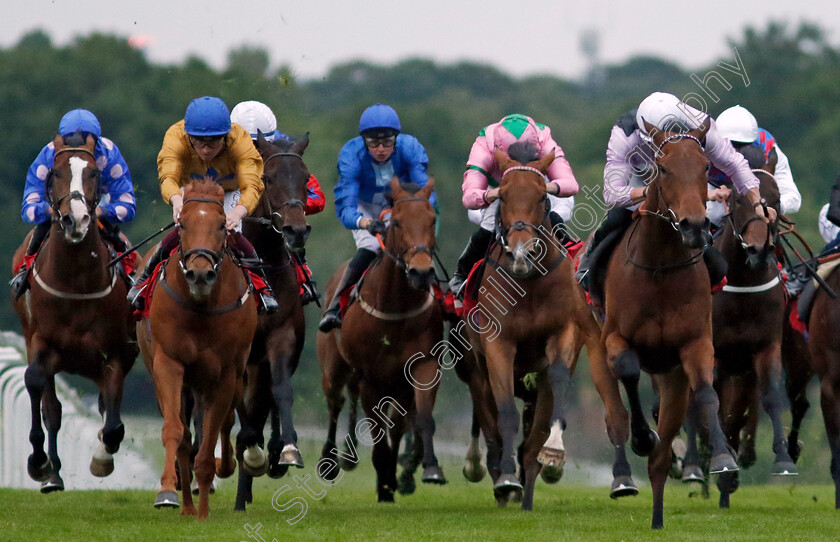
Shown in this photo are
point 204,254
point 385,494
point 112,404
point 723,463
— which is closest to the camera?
point 723,463

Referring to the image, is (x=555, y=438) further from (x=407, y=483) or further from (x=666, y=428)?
(x=407, y=483)

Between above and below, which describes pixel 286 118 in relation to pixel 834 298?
above

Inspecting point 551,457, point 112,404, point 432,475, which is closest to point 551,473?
point 551,457

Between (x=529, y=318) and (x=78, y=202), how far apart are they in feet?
10.7

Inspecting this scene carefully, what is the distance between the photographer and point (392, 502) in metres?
12.1

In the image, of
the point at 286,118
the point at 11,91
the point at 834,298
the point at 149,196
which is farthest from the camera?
the point at 286,118

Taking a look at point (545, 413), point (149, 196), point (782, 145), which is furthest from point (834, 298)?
point (782, 145)

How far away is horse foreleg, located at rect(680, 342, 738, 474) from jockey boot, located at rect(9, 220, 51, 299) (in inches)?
201

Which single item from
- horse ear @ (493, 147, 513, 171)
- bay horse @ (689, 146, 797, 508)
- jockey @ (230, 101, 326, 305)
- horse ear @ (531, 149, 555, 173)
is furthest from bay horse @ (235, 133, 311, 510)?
bay horse @ (689, 146, 797, 508)

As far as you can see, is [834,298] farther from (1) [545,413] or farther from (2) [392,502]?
(2) [392,502]

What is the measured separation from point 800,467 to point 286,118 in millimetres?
20576

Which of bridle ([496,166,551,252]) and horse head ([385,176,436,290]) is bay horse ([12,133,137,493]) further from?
bridle ([496,166,551,252])

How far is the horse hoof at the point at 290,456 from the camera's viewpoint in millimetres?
10117

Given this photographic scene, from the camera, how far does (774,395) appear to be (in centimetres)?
1048
